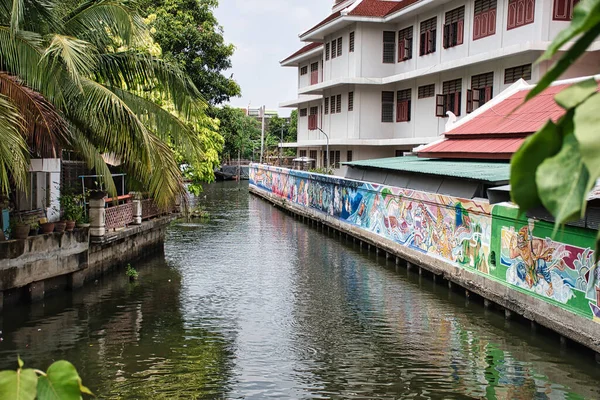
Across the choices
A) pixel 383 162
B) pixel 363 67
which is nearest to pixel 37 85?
pixel 383 162

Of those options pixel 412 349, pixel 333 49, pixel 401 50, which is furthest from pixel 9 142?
pixel 333 49

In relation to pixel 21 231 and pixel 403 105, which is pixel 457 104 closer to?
pixel 403 105

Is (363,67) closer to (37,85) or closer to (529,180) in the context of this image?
(37,85)

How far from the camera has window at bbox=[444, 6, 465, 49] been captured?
30.0m

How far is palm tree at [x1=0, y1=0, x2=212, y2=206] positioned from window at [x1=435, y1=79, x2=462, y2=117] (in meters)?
16.8

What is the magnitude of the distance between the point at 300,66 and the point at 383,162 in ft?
79.0

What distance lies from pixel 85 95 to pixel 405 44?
965 inches

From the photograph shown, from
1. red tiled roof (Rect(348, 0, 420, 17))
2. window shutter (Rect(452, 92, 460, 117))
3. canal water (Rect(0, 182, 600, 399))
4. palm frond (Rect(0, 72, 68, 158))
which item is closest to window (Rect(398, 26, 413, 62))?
red tiled roof (Rect(348, 0, 420, 17))

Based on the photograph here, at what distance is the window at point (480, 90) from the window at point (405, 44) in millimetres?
6424

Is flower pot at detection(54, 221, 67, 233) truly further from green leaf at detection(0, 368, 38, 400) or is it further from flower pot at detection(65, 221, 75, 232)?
green leaf at detection(0, 368, 38, 400)

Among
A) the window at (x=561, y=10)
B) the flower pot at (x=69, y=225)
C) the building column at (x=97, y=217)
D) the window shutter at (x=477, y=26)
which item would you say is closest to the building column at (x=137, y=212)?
the building column at (x=97, y=217)

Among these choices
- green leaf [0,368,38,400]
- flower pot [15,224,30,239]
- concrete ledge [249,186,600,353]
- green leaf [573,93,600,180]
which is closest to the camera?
green leaf [573,93,600,180]

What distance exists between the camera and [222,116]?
43.2m

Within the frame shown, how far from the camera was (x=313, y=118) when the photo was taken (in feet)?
153
